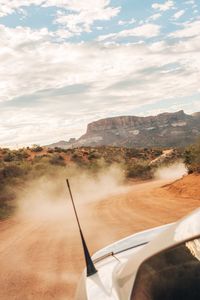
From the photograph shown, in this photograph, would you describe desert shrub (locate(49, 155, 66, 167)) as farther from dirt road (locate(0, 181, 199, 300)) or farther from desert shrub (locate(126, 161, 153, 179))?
dirt road (locate(0, 181, 199, 300))

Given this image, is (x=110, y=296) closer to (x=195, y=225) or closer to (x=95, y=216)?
(x=195, y=225)

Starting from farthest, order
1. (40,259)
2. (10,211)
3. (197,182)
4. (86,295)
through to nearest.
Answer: (10,211) < (197,182) < (40,259) < (86,295)

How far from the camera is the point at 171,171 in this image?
37.6 meters

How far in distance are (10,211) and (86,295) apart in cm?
1681

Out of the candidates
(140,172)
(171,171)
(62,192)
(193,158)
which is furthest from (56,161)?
(193,158)

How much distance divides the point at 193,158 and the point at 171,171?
14366mm

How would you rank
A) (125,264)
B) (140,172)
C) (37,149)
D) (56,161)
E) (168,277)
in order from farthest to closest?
(37,149), (56,161), (140,172), (125,264), (168,277)

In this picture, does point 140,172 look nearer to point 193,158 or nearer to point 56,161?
point 56,161

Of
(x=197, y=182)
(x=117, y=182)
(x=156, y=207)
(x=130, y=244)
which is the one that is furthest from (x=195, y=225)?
(x=117, y=182)

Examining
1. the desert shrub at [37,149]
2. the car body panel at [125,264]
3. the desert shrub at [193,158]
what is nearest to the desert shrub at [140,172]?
the desert shrub at [193,158]

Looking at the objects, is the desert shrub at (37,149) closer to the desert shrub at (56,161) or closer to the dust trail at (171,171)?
the desert shrub at (56,161)

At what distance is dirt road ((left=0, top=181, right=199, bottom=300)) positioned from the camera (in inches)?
283

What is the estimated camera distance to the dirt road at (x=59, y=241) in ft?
23.6

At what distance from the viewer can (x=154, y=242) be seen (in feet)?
9.35
